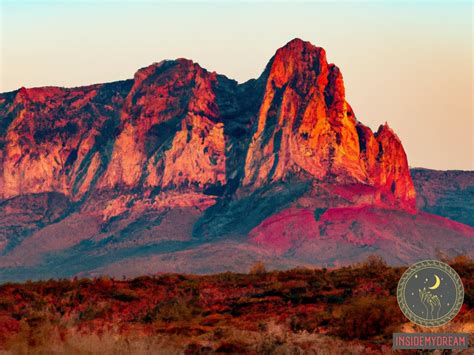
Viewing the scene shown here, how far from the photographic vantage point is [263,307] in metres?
54.2

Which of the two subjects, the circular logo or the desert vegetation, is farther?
the desert vegetation

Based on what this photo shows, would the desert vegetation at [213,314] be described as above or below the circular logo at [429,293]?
below

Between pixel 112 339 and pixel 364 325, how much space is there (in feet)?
32.7

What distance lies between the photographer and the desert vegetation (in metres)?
41.8

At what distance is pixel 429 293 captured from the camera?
129 feet

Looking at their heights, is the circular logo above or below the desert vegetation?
above

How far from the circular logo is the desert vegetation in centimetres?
178

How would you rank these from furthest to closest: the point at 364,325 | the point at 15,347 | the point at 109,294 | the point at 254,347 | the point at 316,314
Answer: the point at 109,294 → the point at 316,314 → the point at 364,325 → the point at 254,347 → the point at 15,347

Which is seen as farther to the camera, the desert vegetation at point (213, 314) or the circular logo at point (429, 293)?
the desert vegetation at point (213, 314)

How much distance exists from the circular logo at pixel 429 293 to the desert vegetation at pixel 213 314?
1780mm

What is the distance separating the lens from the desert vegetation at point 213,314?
41812 mm

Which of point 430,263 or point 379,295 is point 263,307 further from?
point 430,263

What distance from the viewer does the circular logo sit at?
3947 cm

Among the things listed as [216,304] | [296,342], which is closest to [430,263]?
[296,342]
